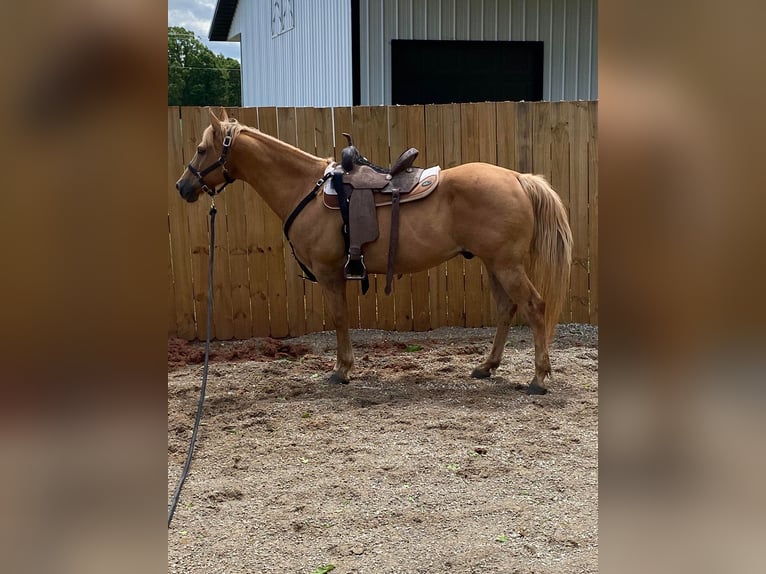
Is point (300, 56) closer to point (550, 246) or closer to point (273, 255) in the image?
point (273, 255)

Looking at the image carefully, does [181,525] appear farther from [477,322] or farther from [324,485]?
[477,322]

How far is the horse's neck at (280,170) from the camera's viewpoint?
5039 mm

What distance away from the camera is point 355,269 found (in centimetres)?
489

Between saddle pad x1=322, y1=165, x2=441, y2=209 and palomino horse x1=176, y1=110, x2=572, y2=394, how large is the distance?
0.05 meters

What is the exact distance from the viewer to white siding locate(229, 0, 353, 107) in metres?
9.30

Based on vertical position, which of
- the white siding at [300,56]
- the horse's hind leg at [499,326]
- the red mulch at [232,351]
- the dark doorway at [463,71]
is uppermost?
the white siding at [300,56]

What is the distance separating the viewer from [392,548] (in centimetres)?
264

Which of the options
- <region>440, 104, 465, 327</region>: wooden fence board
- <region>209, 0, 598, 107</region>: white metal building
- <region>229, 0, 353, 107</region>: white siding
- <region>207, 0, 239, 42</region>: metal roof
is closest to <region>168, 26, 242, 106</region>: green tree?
<region>207, 0, 239, 42</region>: metal roof

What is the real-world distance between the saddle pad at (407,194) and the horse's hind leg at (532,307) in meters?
0.81

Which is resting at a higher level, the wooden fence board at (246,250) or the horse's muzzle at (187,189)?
the horse's muzzle at (187,189)

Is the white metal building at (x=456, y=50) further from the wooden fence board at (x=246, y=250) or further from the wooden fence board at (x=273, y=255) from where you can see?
the wooden fence board at (x=246, y=250)

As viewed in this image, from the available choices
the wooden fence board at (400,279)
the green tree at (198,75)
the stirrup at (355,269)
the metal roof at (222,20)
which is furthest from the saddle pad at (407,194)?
the green tree at (198,75)

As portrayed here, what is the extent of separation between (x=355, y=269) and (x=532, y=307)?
1350 millimetres
